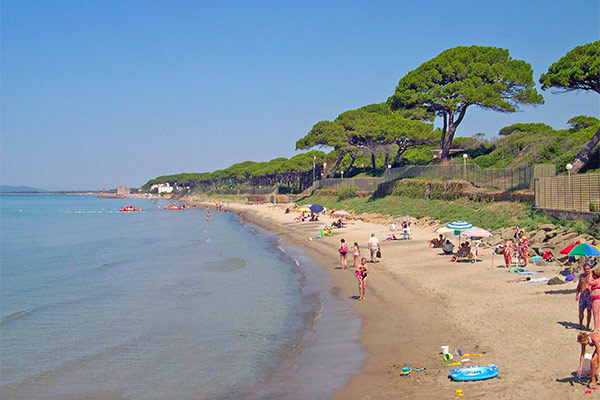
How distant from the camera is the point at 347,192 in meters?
65.3

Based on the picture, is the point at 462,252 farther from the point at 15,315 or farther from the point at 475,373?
the point at 15,315

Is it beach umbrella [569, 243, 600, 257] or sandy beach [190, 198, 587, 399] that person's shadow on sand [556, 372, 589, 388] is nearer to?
sandy beach [190, 198, 587, 399]

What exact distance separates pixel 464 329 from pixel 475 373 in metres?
3.38

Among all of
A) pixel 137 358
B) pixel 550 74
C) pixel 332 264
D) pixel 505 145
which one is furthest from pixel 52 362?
pixel 505 145

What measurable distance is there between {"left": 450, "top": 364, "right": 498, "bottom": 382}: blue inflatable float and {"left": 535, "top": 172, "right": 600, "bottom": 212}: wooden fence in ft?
46.5

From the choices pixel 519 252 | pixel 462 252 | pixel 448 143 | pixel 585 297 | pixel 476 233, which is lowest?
pixel 462 252

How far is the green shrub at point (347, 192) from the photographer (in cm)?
6471

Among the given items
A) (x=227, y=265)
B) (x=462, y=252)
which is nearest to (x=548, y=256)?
(x=462, y=252)

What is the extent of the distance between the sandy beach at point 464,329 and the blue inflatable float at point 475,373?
12 cm

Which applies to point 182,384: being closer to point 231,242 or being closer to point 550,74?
point 550,74

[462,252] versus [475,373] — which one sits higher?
[462,252]

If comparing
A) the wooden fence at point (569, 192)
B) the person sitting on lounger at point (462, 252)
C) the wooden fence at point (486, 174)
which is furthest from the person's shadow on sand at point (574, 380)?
the wooden fence at point (486, 174)

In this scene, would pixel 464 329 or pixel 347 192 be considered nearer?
pixel 464 329

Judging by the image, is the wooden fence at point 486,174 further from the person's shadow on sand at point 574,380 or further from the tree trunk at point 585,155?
the person's shadow on sand at point 574,380
